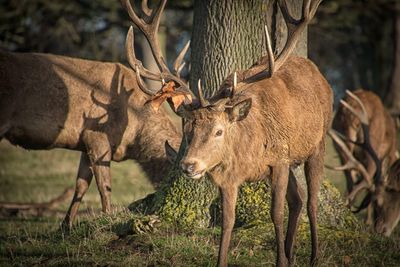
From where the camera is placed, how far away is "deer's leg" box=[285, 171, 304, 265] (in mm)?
6625

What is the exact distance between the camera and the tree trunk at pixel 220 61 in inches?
297

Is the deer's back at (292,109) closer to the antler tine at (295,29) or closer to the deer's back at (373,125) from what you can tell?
the antler tine at (295,29)

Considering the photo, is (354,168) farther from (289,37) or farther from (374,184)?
(289,37)

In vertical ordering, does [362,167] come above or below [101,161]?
below

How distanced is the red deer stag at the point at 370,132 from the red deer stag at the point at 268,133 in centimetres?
550

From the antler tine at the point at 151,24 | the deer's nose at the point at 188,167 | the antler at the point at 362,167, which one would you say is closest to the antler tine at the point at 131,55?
the antler tine at the point at 151,24

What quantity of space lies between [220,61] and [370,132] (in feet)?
22.3

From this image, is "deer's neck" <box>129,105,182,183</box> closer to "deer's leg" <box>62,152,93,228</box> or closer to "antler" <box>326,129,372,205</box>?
"deer's leg" <box>62,152,93,228</box>

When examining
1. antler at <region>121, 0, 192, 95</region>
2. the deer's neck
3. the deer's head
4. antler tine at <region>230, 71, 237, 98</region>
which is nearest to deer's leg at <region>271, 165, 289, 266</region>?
the deer's head

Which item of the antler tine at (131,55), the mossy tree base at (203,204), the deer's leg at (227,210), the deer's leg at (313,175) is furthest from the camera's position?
the mossy tree base at (203,204)

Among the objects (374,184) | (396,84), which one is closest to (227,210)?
(374,184)

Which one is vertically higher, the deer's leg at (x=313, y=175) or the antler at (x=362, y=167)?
the deer's leg at (x=313, y=175)

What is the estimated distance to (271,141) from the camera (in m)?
6.31

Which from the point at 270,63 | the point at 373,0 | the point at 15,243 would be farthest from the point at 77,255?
the point at 373,0
